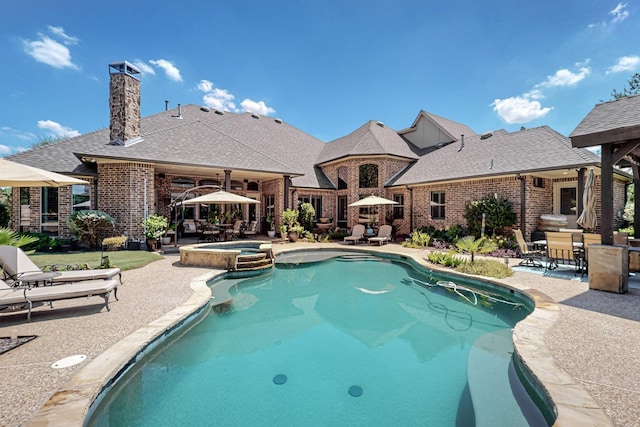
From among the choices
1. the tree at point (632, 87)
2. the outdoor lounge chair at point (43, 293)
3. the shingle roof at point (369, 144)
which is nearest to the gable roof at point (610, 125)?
the outdoor lounge chair at point (43, 293)

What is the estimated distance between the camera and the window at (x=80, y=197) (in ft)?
41.2

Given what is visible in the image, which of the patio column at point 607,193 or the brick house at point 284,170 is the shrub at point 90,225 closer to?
the brick house at point 284,170

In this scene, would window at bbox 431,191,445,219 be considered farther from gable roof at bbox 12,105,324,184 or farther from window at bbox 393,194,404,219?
gable roof at bbox 12,105,324,184

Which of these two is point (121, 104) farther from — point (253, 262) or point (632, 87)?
point (632, 87)

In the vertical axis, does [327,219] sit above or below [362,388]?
above

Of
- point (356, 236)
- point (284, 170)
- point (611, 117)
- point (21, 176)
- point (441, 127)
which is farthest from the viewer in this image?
point (441, 127)

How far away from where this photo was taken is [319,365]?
13.7 feet

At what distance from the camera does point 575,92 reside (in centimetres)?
2088

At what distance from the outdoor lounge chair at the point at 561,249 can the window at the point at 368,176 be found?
10.6m

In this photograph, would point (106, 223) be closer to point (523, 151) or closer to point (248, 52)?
point (248, 52)

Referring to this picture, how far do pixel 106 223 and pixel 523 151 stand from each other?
18930mm

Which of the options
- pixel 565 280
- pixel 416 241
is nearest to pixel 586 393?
pixel 565 280

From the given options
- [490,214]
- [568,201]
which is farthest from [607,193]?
[568,201]

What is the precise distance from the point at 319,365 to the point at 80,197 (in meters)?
14.3
